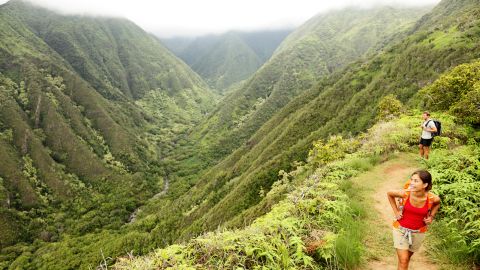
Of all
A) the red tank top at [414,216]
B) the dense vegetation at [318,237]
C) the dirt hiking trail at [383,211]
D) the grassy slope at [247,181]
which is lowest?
the grassy slope at [247,181]

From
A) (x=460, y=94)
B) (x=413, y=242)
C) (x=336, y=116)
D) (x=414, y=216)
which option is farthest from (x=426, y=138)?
(x=336, y=116)

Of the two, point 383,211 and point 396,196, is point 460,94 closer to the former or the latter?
point 383,211

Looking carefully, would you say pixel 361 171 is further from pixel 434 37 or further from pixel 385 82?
pixel 434 37

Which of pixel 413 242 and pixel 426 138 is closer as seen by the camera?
pixel 413 242

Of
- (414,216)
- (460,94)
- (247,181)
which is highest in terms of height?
(414,216)

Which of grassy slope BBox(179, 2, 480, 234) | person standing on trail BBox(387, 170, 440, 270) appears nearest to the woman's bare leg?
person standing on trail BBox(387, 170, 440, 270)

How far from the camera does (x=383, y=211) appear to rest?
14844 millimetres

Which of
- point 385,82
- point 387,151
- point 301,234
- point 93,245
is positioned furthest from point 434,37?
point 93,245

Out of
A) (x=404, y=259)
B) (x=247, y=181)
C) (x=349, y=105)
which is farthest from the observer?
(x=349, y=105)

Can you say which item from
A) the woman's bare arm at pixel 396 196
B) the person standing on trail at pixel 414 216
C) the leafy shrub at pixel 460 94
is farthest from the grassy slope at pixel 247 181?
the person standing on trail at pixel 414 216

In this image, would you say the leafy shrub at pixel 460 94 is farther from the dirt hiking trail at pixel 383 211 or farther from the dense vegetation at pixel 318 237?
the dense vegetation at pixel 318 237

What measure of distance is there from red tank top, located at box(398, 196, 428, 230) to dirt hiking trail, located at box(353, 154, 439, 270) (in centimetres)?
144

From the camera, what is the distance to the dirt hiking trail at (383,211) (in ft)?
35.4

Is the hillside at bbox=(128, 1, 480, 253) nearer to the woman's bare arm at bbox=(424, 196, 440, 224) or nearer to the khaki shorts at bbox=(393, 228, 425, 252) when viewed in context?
the khaki shorts at bbox=(393, 228, 425, 252)
